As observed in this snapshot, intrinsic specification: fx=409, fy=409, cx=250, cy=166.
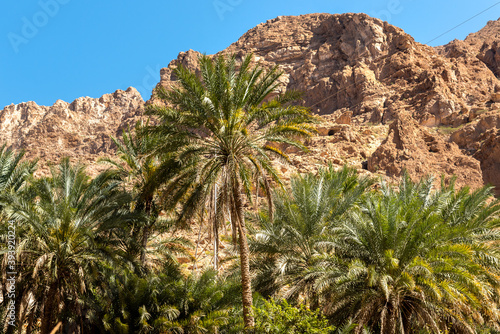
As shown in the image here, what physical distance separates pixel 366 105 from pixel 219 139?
152 feet

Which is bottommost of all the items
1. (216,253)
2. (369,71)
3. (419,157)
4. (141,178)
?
(216,253)

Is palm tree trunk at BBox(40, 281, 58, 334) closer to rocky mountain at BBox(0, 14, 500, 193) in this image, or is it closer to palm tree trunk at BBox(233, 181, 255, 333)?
palm tree trunk at BBox(233, 181, 255, 333)

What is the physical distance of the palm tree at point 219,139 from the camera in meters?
10.6

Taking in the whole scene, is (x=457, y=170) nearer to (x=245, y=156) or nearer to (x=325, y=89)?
(x=245, y=156)

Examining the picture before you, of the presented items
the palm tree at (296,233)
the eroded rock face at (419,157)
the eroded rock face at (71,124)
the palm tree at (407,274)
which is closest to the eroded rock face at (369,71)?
the eroded rock face at (419,157)

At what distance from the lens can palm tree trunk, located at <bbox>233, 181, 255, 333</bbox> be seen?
31.5ft

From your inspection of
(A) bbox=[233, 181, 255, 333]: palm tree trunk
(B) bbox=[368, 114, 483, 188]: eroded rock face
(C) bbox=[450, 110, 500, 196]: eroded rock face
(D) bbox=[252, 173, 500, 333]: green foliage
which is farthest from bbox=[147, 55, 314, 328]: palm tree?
(C) bbox=[450, 110, 500, 196]: eroded rock face

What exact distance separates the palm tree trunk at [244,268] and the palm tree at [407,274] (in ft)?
5.81

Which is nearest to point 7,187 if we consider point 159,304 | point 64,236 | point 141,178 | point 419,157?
point 64,236

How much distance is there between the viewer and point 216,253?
456 inches

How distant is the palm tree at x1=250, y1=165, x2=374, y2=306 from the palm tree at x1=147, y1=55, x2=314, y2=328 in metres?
2.70

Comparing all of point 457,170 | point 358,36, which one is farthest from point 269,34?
point 457,170

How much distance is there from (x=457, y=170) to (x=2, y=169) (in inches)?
1258

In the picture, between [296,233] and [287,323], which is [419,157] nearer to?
[296,233]
